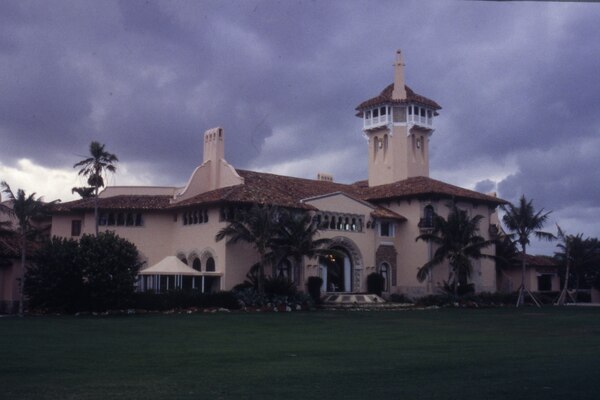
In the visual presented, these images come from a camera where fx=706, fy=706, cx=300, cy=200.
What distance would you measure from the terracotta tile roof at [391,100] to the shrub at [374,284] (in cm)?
1567

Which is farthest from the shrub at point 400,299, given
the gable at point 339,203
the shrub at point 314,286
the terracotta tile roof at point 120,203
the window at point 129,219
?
the window at point 129,219

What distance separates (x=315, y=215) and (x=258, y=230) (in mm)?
7523

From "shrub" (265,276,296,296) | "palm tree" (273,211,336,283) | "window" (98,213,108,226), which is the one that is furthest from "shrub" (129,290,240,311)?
"window" (98,213,108,226)

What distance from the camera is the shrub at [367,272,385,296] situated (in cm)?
4909

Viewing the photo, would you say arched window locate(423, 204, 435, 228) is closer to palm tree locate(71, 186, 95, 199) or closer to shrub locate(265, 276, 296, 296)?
shrub locate(265, 276, 296, 296)

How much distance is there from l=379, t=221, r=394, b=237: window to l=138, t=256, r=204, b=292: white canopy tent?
14.8m

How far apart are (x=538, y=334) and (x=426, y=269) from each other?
2392 centimetres

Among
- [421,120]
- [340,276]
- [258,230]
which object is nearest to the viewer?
[258,230]

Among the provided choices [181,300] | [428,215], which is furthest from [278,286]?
[428,215]

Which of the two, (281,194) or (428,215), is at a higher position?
(281,194)

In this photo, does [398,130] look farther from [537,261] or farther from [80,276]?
[80,276]

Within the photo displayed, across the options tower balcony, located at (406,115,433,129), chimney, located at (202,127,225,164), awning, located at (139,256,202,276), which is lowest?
awning, located at (139,256,202,276)

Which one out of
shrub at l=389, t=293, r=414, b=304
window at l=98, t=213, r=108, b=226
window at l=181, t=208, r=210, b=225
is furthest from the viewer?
shrub at l=389, t=293, r=414, b=304

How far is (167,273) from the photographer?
41812mm
